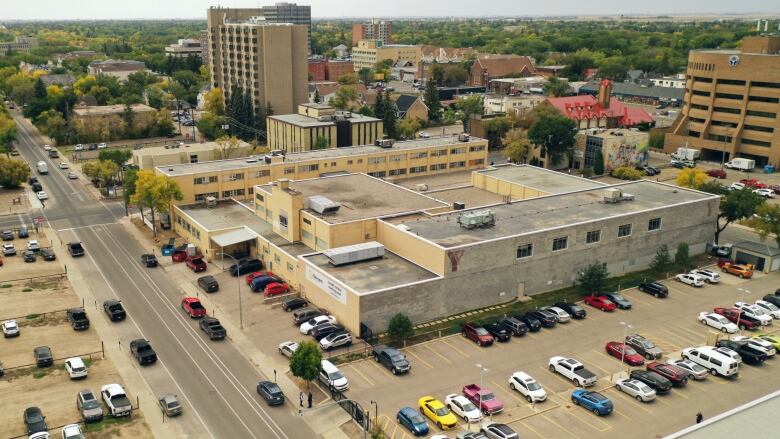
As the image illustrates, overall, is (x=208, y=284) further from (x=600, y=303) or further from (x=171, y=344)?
(x=600, y=303)

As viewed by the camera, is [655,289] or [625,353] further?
[655,289]

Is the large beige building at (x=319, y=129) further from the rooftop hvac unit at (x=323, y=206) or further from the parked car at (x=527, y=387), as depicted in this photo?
the parked car at (x=527, y=387)

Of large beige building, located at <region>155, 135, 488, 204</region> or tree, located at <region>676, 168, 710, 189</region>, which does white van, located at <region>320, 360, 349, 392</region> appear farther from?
tree, located at <region>676, 168, 710, 189</region>

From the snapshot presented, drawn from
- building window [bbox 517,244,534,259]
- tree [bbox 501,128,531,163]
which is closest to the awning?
building window [bbox 517,244,534,259]

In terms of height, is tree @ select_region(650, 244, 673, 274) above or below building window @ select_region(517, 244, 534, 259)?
below

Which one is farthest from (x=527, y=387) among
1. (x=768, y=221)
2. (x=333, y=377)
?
(x=768, y=221)

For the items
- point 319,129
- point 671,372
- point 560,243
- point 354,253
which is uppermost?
point 319,129

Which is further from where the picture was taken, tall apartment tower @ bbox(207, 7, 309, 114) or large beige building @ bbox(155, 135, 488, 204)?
tall apartment tower @ bbox(207, 7, 309, 114)
